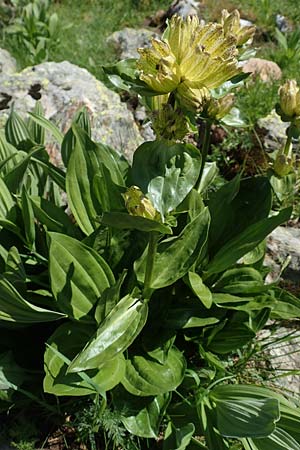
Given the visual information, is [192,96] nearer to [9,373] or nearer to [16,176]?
[16,176]

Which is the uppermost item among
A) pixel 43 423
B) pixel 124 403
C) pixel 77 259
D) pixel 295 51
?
pixel 295 51

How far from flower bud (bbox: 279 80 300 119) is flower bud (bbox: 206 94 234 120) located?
27 centimetres

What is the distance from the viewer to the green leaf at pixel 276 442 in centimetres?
252

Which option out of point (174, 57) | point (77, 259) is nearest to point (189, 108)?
point (174, 57)

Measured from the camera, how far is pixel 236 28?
7.74 ft

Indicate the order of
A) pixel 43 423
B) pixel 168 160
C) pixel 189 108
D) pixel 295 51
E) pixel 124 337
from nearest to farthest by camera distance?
pixel 189 108
pixel 168 160
pixel 124 337
pixel 43 423
pixel 295 51

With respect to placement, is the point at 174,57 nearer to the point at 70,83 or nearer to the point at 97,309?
the point at 97,309

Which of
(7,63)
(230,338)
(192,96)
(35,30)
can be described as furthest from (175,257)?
(35,30)

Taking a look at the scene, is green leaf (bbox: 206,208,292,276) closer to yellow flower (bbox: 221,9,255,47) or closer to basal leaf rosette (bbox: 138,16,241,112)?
yellow flower (bbox: 221,9,255,47)

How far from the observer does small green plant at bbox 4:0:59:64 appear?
20.0ft

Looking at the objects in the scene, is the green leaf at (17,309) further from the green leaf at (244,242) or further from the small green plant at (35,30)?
the small green plant at (35,30)

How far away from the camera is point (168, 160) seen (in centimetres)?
202

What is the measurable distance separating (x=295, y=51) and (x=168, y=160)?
4373mm

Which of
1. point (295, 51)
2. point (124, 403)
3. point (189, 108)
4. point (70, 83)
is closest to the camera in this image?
point (189, 108)
